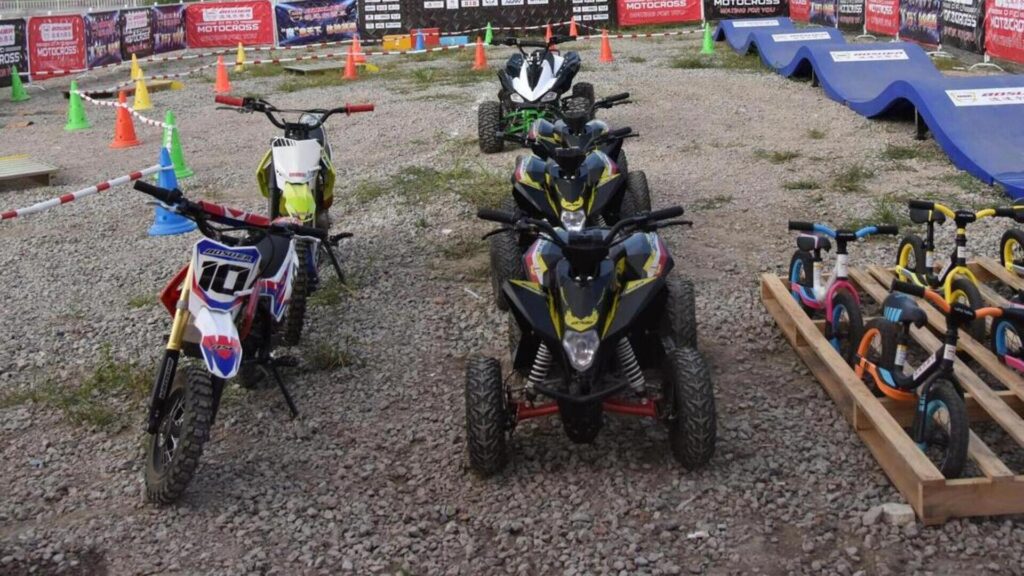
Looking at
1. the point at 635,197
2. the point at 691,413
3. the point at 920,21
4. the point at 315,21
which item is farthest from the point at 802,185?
the point at 315,21

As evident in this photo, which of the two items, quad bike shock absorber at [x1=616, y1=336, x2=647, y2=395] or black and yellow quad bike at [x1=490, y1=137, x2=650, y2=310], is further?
black and yellow quad bike at [x1=490, y1=137, x2=650, y2=310]

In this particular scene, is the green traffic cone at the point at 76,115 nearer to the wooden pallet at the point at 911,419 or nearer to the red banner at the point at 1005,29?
the wooden pallet at the point at 911,419

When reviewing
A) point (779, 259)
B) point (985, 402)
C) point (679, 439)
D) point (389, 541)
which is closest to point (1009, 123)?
point (779, 259)

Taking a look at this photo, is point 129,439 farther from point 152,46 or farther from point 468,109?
point 152,46

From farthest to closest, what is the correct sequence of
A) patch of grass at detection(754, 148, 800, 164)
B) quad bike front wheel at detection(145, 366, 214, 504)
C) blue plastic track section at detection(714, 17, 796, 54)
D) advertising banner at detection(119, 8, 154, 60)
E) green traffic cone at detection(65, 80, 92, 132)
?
advertising banner at detection(119, 8, 154, 60) → blue plastic track section at detection(714, 17, 796, 54) → green traffic cone at detection(65, 80, 92, 132) → patch of grass at detection(754, 148, 800, 164) → quad bike front wheel at detection(145, 366, 214, 504)

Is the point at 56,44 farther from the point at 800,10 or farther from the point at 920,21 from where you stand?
the point at 800,10

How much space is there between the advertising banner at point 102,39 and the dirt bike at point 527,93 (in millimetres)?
13296

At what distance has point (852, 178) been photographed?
892 cm

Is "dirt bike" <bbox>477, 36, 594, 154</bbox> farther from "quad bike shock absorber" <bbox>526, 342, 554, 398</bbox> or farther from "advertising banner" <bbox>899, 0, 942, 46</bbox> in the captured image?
"advertising banner" <bbox>899, 0, 942, 46</bbox>

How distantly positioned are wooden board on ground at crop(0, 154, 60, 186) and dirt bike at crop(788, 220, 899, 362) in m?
8.36

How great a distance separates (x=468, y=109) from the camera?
45.1 ft

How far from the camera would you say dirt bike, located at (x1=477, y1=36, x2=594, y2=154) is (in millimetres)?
10469

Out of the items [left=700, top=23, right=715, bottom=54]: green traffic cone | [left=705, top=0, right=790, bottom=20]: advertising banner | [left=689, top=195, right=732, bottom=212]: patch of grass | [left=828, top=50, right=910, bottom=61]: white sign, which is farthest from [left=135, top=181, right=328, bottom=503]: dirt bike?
[left=705, top=0, right=790, bottom=20]: advertising banner

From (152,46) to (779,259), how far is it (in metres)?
19.8
